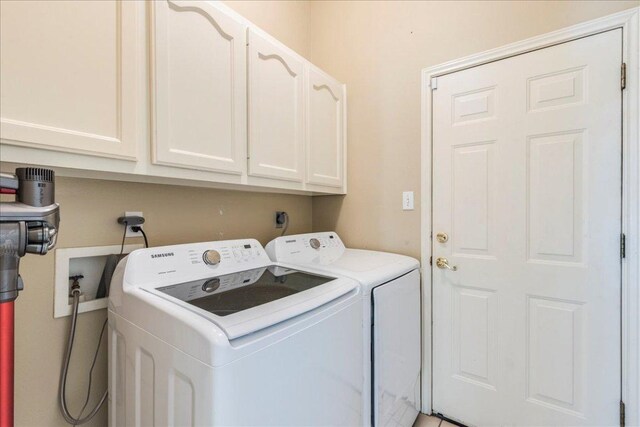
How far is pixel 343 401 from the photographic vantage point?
1.10 m

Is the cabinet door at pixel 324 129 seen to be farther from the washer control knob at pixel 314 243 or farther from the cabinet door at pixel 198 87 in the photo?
the cabinet door at pixel 198 87

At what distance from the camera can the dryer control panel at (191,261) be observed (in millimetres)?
1099

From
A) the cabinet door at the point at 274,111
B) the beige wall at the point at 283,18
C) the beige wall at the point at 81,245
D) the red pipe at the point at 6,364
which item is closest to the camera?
the red pipe at the point at 6,364

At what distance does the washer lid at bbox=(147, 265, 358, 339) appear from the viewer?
0.82 metres

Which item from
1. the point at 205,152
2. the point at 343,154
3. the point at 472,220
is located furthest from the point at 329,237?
the point at 205,152

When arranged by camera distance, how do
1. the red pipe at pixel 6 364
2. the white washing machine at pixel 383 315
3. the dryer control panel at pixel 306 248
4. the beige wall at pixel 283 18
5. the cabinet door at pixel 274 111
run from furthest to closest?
1. the beige wall at pixel 283 18
2. the dryer control panel at pixel 306 248
3. the cabinet door at pixel 274 111
4. the white washing machine at pixel 383 315
5. the red pipe at pixel 6 364

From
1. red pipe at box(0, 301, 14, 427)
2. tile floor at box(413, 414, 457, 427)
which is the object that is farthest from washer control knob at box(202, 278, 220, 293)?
tile floor at box(413, 414, 457, 427)

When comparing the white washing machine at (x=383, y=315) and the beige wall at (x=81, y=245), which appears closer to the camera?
the beige wall at (x=81, y=245)

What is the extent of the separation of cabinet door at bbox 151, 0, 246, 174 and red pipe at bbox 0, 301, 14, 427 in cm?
59

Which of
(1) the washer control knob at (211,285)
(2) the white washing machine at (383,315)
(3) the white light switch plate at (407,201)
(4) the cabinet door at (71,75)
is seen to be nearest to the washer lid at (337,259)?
(2) the white washing machine at (383,315)

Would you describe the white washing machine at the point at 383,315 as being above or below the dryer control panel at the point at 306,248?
below

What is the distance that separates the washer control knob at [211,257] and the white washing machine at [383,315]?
0.35 meters

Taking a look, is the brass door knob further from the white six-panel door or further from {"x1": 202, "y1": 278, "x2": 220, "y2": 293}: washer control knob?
{"x1": 202, "y1": 278, "x2": 220, "y2": 293}: washer control knob

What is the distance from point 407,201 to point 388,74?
863 millimetres
